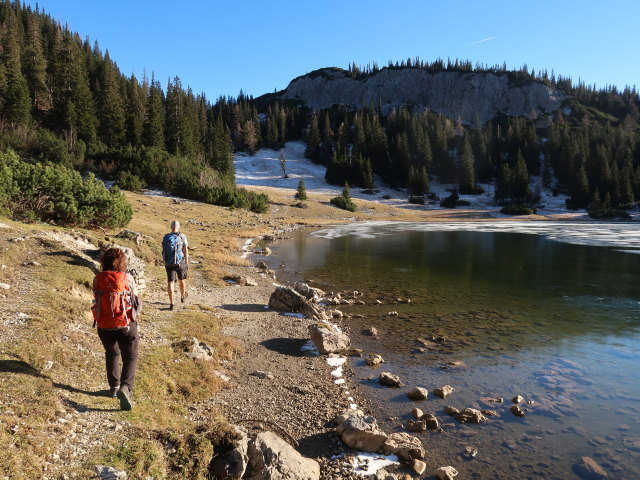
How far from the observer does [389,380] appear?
32.8ft

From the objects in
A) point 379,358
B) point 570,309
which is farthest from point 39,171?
point 570,309

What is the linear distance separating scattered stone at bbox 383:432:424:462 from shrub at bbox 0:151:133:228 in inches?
760

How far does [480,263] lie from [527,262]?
14.0 feet

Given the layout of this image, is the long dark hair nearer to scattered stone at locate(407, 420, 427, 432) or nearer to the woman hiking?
the woman hiking

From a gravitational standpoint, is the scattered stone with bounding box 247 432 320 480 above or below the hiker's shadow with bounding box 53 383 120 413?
below

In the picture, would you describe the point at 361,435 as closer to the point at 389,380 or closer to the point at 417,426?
the point at 417,426

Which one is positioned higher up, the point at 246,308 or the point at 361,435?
the point at 361,435

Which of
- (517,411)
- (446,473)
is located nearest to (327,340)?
(517,411)

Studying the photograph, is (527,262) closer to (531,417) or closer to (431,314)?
(431,314)

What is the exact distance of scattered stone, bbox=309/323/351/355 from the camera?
11.8 m

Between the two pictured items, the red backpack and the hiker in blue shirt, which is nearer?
the red backpack

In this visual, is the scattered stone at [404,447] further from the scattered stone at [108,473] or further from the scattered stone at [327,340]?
the scattered stone at [327,340]

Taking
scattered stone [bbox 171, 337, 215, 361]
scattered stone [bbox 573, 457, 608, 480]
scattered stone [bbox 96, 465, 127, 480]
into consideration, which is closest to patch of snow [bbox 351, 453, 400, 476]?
scattered stone [bbox 573, 457, 608, 480]

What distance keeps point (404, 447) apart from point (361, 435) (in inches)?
31.2
